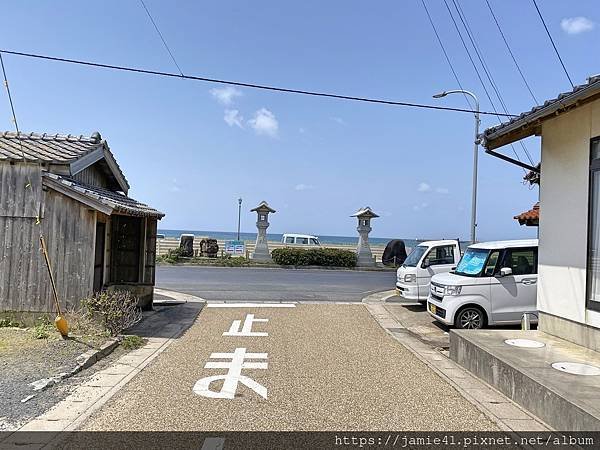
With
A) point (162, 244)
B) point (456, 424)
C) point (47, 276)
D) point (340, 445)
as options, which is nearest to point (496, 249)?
point (456, 424)

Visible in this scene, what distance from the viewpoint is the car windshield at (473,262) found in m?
10.1

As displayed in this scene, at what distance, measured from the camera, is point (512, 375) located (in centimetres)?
575

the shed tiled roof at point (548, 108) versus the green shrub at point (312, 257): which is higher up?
the shed tiled roof at point (548, 108)

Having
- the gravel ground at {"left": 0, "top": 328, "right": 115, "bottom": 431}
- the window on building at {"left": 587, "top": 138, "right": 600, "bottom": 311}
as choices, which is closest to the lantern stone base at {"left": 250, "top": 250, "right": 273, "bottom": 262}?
the gravel ground at {"left": 0, "top": 328, "right": 115, "bottom": 431}

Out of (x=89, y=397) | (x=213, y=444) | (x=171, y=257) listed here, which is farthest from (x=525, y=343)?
(x=171, y=257)

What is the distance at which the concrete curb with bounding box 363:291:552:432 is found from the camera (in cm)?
502

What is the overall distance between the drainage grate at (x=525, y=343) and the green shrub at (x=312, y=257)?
21265 mm

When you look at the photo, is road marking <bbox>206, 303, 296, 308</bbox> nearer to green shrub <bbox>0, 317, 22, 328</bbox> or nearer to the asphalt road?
the asphalt road

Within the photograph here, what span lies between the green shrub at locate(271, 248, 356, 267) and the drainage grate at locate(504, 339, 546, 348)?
21265 mm

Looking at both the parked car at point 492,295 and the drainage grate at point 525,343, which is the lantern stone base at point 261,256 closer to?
the parked car at point 492,295

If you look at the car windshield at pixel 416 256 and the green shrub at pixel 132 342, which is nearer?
the green shrub at pixel 132 342

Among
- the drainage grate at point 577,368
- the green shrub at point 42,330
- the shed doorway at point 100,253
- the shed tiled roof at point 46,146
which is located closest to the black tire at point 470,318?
the drainage grate at point 577,368

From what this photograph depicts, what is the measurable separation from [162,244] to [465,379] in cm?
2789

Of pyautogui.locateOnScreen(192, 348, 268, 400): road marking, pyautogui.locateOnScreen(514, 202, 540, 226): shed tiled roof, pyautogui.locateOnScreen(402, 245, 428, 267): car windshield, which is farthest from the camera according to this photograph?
pyautogui.locateOnScreen(514, 202, 540, 226): shed tiled roof
